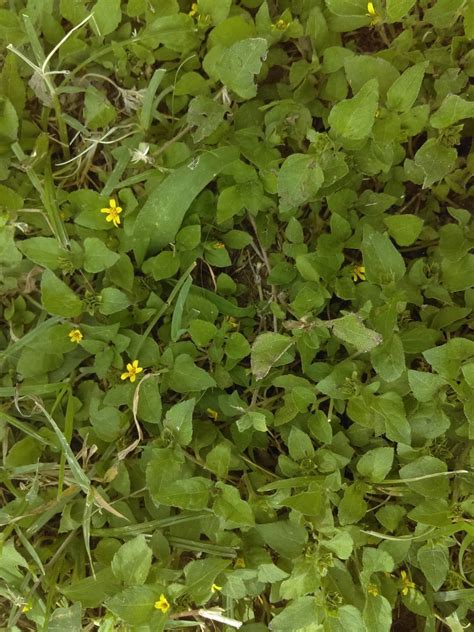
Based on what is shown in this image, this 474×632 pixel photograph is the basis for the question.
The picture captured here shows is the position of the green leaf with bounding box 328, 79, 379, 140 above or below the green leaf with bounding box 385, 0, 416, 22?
below

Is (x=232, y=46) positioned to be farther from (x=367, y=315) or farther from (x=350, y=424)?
(x=350, y=424)

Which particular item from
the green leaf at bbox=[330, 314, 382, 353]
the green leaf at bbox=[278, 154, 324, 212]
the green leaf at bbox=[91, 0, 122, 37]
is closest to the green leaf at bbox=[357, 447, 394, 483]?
the green leaf at bbox=[330, 314, 382, 353]

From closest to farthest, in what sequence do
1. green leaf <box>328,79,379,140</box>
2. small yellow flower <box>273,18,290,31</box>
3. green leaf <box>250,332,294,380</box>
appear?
green leaf <box>328,79,379,140</box>
green leaf <box>250,332,294,380</box>
small yellow flower <box>273,18,290,31</box>

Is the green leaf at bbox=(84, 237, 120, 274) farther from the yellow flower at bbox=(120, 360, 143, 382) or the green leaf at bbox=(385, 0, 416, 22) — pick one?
the green leaf at bbox=(385, 0, 416, 22)

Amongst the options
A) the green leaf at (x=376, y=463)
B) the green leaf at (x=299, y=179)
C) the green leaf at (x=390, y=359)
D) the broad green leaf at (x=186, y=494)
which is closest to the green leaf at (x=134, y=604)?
the broad green leaf at (x=186, y=494)

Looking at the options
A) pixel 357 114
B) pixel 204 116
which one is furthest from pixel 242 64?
pixel 357 114

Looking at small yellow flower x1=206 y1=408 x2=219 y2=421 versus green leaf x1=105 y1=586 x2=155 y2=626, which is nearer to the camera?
green leaf x1=105 y1=586 x2=155 y2=626

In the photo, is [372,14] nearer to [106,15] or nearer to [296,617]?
[106,15]

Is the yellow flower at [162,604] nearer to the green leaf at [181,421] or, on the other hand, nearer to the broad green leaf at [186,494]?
the broad green leaf at [186,494]
